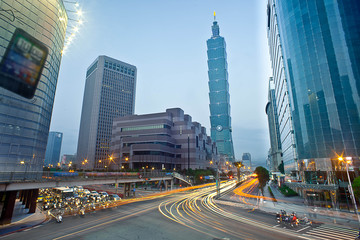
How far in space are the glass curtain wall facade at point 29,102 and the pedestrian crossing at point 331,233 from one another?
141 ft

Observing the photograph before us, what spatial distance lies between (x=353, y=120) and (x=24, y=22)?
255ft

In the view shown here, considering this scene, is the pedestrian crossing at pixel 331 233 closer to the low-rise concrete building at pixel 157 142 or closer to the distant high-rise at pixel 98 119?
the low-rise concrete building at pixel 157 142

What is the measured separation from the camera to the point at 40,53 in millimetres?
13656

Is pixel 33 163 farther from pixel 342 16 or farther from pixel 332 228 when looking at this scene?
pixel 342 16

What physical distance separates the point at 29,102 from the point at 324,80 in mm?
71125

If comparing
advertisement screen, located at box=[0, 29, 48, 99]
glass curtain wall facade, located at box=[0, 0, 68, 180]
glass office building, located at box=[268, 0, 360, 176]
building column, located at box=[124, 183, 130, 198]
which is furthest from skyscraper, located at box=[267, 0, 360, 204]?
glass curtain wall facade, located at box=[0, 0, 68, 180]

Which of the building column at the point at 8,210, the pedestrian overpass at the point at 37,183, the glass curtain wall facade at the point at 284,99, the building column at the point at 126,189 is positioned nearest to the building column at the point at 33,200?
the pedestrian overpass at the point at 37,183

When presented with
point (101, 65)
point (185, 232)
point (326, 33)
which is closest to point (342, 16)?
point (326, 33)

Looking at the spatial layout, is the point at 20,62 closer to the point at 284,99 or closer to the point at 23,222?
the point at 23,222

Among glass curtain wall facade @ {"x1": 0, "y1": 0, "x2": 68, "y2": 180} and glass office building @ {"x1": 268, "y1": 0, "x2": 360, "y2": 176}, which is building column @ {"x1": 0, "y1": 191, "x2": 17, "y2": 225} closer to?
glass curtain wall facade @ {"x1": 0, "y1": 0, "x2": 68, "y2": 180}

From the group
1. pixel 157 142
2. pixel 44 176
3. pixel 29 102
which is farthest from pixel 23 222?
pixel 157 142

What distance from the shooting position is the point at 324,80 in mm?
49906

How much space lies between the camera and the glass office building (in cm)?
4691

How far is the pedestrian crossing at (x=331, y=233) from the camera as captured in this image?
65.6ft
